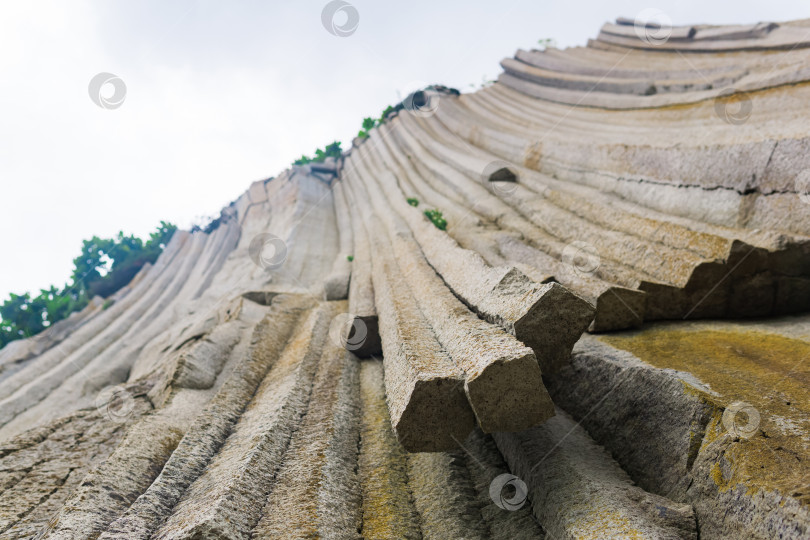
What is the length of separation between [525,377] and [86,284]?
19.5 metres

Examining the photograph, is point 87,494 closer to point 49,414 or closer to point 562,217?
point 562,217

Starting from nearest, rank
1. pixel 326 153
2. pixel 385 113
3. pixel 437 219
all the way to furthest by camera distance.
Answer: pixel 437 219
pixel 385 113
pixel 326 153

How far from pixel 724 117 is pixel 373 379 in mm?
6089

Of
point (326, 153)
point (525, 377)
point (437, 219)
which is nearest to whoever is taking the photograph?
point (525, 377)

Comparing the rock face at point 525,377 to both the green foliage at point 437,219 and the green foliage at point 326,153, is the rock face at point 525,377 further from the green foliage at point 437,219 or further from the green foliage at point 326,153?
the green foliage at point 326,153

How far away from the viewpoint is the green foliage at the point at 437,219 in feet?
23.9

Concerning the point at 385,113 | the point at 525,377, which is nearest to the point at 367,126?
the point at 385,113

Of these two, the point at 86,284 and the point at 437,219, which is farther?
the point at 86,284

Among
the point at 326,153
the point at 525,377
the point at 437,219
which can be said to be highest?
the point at 326,153

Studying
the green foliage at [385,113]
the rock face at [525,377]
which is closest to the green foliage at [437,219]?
the rock face at [525,377]

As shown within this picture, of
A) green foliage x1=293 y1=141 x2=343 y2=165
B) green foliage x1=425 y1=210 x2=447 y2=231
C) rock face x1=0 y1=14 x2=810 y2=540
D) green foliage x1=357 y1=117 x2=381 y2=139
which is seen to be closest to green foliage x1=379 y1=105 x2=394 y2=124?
green foliage x1=357 y1=117 x2=381 y2=139

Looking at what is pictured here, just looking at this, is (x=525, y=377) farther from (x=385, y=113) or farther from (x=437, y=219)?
(x=385, y=113)

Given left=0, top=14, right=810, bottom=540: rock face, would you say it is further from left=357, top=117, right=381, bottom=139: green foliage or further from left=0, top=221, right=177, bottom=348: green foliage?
left=357, top=117, right=381, bottom=139: green foliage

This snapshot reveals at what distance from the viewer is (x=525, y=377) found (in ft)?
7.76
